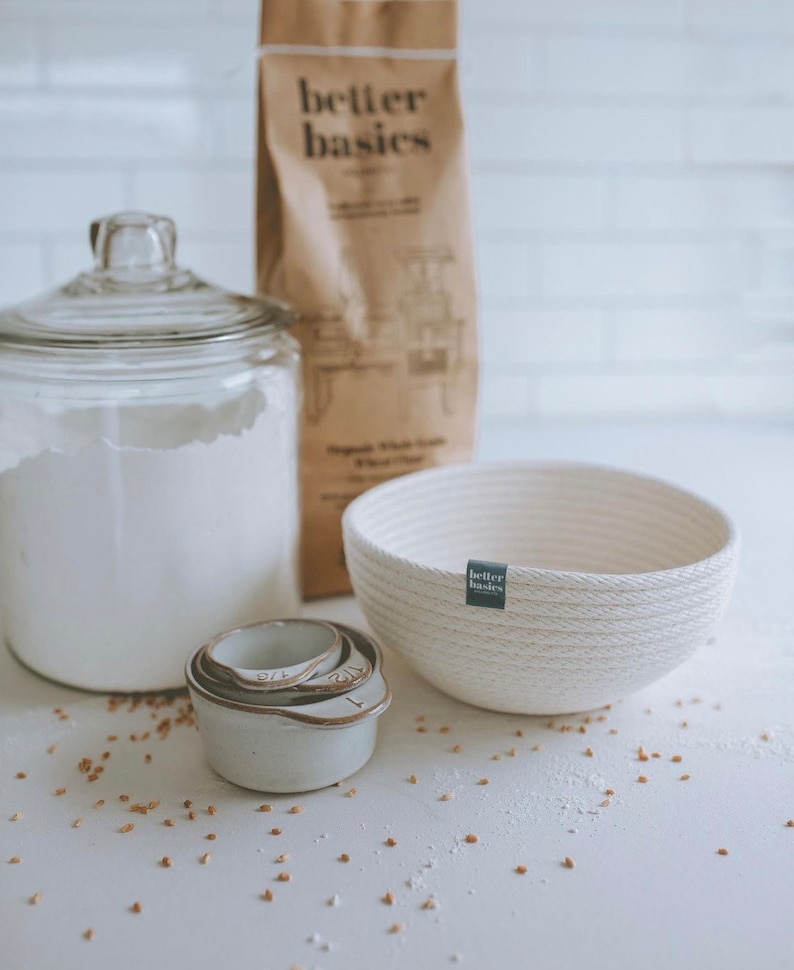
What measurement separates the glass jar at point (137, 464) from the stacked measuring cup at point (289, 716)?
0.31 ft

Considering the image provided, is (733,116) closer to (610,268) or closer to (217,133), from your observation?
(610,268)

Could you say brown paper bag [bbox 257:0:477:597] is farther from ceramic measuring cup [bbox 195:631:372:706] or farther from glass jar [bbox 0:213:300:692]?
ceramic measuring cup [bbox 195:631:372:706]

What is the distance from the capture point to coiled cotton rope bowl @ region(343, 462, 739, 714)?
66 cm

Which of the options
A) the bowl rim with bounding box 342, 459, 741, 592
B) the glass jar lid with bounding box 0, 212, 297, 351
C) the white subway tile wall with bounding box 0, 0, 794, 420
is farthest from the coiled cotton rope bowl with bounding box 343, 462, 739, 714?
the white subway tile wall with bounding box 0, 0, 794, 420

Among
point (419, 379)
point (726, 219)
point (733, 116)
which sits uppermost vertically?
point (733, 116)

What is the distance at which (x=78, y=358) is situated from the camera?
28.8 inches

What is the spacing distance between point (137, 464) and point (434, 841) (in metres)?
0.32

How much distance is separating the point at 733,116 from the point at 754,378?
0.36m

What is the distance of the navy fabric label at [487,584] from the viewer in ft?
2.15

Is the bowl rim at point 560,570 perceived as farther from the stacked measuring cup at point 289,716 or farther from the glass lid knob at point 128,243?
the glass lid knob at point 128,243

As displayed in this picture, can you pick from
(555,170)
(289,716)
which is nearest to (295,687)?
(289,716)

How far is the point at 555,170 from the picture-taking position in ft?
4.50

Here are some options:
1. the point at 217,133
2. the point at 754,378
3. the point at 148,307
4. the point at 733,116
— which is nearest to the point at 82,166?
the point at 217,133

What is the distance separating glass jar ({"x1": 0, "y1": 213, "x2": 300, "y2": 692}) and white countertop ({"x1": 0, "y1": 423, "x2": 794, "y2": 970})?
66 millimetres
